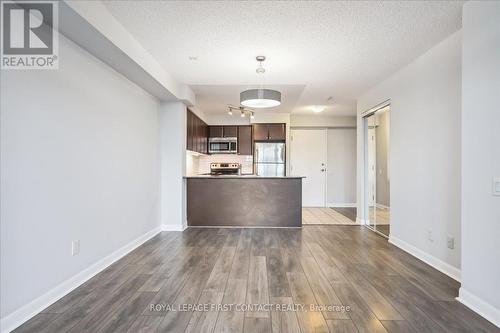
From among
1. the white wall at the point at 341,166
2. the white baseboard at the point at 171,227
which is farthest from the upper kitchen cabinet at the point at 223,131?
the white baseboard at the point at 171,227

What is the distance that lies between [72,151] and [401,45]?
3626 millimetres

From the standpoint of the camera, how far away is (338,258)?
3.29m

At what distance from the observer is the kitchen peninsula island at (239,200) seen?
5027 mm

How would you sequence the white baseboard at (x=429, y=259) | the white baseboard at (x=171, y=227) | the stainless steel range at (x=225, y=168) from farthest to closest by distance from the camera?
the stainless steel range at (x=225, y=168), the white baseboard at (x=171, y=227), the white baseboard at (x=429, y=259)

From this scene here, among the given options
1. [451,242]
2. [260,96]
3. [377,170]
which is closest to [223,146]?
[260,96]

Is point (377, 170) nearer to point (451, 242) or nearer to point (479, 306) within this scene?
point (451, 242)

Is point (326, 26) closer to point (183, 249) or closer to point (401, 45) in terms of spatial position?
point (401, 45)

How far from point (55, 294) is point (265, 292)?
1.76 metres

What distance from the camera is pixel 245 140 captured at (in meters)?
7.10

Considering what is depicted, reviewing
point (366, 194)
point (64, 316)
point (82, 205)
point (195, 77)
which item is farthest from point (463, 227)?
point (195, 77)

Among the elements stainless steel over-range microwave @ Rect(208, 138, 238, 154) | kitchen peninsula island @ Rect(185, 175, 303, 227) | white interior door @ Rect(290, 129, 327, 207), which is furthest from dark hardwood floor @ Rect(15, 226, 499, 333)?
white interior door @ Rect(290, 129, 327, 207)

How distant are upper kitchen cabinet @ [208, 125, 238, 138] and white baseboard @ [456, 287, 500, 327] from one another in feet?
18.6

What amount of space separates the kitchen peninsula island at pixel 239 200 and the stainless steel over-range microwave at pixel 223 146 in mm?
2047

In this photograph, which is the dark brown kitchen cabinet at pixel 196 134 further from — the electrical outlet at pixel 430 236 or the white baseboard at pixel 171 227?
the electrical outlet at pixel 430 236
